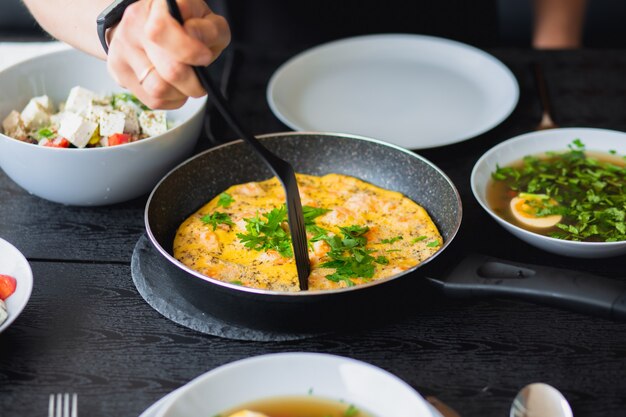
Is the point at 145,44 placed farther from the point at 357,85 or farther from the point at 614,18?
the point at 614,18

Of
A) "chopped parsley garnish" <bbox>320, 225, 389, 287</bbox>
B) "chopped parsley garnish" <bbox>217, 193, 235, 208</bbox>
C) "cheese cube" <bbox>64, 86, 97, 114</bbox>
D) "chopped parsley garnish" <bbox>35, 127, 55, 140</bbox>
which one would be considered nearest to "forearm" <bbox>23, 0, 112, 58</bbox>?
"cheese cube" <bbox>64, 86, 97, 114</bbox>

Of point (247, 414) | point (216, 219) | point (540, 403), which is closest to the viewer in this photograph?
point (247, 414)

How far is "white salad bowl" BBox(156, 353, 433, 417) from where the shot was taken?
1.07m

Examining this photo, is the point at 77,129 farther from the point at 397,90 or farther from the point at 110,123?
the point at 397,90

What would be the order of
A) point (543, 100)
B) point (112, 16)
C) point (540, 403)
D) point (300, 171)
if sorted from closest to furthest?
point (540, 403)
point (112, 16)
point (300, 171)
point (543, 100)

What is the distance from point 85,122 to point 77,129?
0.03m

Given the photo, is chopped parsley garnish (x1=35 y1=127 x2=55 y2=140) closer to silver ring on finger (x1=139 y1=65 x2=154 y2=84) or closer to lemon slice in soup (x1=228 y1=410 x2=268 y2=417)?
silver ring on finger (x1=139 y1=65 x2=154 y2=84)

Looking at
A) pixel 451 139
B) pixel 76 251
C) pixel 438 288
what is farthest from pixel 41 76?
pixel 438 288

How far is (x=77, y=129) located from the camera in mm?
1735

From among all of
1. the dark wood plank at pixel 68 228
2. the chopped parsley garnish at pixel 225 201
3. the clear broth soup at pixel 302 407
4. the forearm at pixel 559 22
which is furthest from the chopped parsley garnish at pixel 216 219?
the forearm at pixel 559 22

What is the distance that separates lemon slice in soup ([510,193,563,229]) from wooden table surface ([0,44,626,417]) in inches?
2.3

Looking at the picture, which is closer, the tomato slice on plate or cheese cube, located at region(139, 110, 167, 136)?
the tomato slice on plate

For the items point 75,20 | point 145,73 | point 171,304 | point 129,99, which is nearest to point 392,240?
point 171,304

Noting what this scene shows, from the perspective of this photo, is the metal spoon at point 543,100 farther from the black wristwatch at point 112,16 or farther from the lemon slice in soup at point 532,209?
the black wristwatch at point 112,16
